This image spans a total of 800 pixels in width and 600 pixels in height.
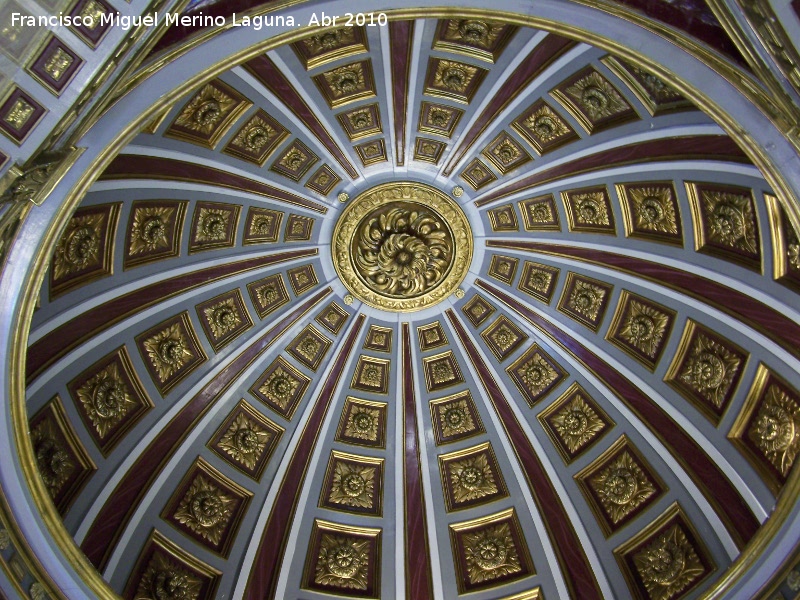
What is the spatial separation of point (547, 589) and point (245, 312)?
964 cm

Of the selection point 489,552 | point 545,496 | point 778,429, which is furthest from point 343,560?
point 778,429

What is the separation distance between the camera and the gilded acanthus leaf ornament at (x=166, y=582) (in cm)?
1642

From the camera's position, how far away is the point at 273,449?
64.9 ft

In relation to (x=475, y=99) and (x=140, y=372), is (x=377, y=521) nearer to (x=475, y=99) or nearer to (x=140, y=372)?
(x=140, y=372)

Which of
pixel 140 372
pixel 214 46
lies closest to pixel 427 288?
pixel 140 372

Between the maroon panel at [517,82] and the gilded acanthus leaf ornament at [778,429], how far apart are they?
747 cm

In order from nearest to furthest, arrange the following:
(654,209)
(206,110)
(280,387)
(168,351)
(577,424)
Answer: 1. (206,110)
2. (654,209)
3. (168,351)
4. (577,424)
5. (280,387)

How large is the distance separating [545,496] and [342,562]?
16.9 ft

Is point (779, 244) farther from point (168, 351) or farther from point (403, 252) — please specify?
point (168, 351)

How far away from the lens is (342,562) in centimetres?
1919

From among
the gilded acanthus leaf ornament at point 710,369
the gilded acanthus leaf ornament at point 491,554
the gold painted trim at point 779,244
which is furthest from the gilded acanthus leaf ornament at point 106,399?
the gold painted trim at point 779,244

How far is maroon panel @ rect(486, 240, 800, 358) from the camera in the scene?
47.8ft

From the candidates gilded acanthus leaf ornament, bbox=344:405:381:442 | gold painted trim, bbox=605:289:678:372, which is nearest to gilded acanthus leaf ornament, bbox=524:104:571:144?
gold painted trim, bbox=605:289:678:372

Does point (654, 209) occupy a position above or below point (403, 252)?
above
